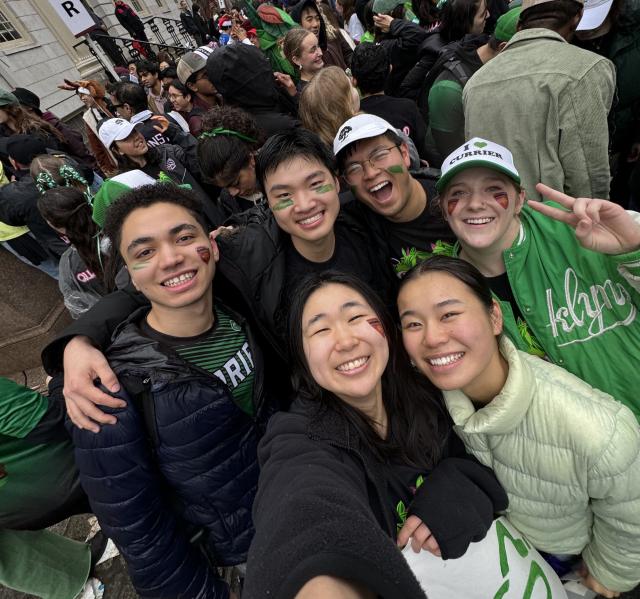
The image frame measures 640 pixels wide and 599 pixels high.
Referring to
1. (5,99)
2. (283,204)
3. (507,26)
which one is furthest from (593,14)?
(5,99)

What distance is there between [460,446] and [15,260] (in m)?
5.48

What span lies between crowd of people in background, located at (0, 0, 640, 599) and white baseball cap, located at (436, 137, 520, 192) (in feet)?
0.05

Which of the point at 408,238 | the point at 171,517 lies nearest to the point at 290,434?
the point at 171,517

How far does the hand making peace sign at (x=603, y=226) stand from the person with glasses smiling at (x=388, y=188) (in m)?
0.78

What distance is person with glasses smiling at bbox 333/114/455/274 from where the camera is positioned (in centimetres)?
201

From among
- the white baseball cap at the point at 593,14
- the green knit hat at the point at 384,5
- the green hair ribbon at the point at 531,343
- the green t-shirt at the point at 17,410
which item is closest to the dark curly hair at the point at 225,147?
the green t-shirt at the point at 17,410

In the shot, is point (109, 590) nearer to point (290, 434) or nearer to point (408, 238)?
point (290, 434)

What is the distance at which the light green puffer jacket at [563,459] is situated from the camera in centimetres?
119

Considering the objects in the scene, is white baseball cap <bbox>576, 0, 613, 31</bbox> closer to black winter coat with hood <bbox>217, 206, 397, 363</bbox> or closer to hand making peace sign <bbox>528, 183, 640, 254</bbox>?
hand making peace sign <bbox>528, 183, 640, 254</bbox>

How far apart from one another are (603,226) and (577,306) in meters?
0.35

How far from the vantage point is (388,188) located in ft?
6.69

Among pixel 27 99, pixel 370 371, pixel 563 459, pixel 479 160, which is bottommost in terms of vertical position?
pixel 563 459

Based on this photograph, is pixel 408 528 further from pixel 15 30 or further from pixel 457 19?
pixel 15 30

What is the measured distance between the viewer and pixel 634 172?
8.10 feet
